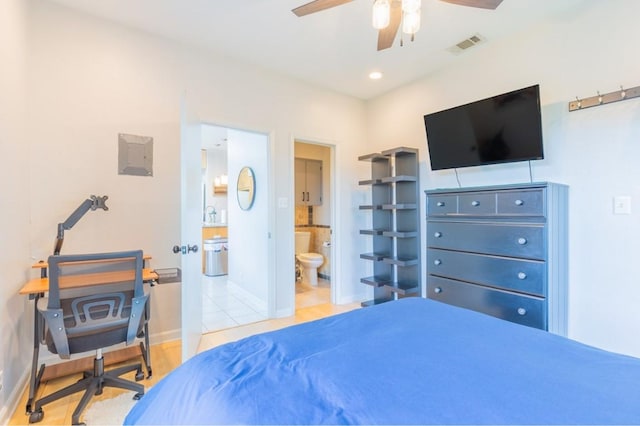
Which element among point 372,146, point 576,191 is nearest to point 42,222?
point 372,146

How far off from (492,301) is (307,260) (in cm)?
303

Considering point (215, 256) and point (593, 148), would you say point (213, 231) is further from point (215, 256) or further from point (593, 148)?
point (593, 148)

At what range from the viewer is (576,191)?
7.63ft

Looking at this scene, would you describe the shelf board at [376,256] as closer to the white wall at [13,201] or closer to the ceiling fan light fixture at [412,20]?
the ceiling fan light fixture at [412,20]

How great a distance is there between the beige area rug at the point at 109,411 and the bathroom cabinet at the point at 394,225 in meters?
2.53

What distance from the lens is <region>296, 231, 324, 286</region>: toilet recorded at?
16.3 feet

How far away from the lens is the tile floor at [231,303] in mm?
3363

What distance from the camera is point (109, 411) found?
183 centimetres

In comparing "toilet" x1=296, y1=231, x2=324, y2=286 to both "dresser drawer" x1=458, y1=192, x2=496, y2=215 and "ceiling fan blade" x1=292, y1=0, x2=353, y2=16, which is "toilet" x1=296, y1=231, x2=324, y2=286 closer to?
"dresser drawer" x1=458, y1=192, x2=496, y2=215

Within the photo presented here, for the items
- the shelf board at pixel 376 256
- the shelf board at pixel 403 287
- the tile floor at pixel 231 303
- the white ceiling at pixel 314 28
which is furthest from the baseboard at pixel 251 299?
the white ceiling at pixel 314 28

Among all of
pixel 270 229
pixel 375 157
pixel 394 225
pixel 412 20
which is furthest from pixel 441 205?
pixel 270 229

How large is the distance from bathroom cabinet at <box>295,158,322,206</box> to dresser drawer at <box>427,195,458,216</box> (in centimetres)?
286

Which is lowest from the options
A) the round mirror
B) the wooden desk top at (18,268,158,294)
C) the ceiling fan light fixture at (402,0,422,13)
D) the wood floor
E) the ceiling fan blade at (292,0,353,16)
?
the wood floor

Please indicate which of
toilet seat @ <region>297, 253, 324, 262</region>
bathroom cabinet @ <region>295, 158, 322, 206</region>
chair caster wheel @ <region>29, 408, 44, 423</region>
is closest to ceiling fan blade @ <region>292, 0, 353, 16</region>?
chair caster wheel @ <region>29, 408, 44, 423</region>
